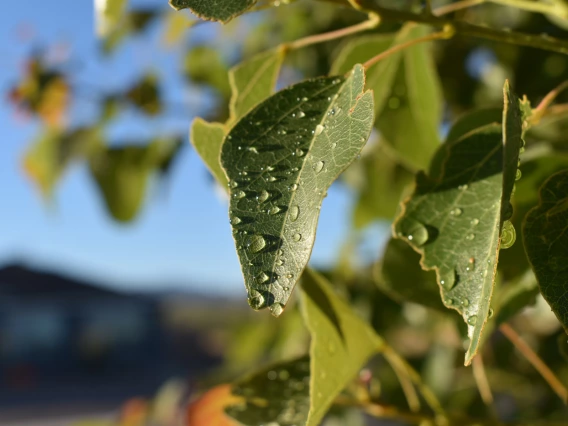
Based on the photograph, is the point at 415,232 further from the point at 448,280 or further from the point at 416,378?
the point at 416,378

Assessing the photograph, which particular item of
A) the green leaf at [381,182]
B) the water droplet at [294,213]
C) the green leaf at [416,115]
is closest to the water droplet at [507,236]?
the water droplet at [294,213]

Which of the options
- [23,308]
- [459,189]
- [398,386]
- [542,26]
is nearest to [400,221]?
[459,189]

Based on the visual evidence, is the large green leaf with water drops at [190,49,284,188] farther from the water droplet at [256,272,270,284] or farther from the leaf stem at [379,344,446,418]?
the leaf stem at [379,344,446,418]

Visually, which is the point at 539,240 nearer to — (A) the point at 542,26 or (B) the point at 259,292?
(B) the point at 259,292

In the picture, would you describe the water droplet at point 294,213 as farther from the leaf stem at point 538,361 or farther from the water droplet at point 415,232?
the leaf stem at point 538,361

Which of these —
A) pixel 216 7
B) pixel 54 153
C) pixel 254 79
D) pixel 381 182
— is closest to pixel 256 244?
pixel 216 7

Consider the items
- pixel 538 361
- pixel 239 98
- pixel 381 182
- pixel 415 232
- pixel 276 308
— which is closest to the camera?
pixel 276 308
